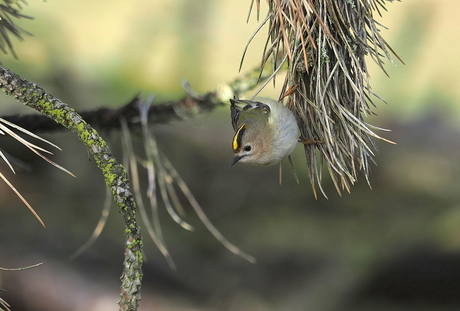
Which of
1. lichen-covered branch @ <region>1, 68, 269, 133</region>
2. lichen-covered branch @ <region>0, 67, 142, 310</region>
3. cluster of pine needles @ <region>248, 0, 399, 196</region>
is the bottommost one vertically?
lichen-covered branch @ <region>0, 67, 142, 310</region>

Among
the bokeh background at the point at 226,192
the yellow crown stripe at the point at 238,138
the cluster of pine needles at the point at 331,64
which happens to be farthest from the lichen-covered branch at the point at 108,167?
the bokeh background at the point at 226,192

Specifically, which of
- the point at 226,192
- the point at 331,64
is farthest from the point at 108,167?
the point at 226,192

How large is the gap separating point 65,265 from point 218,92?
1.56 metres

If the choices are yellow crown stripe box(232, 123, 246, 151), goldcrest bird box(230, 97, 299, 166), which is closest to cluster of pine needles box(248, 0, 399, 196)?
goldcrest bird box(230, 97, 299, 166)

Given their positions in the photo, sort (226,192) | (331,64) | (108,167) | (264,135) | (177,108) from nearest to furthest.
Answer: (108,167) < (331,64) < (264,135) < (177,108) < (226,192)

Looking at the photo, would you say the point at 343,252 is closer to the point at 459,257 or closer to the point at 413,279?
the point at 413,279

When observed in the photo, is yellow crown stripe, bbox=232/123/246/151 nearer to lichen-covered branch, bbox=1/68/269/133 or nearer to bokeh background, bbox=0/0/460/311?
lichen-covered branch, bbox=1/68/269/133

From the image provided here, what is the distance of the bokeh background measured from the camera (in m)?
1.97

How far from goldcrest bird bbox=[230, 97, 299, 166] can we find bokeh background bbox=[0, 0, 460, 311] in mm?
919

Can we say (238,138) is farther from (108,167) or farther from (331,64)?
(108,167)

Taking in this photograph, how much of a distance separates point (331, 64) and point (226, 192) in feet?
5.19

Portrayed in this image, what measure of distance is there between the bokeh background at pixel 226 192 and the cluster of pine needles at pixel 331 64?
119cm

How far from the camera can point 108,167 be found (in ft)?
1.62

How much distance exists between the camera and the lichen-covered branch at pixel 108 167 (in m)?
0.49
